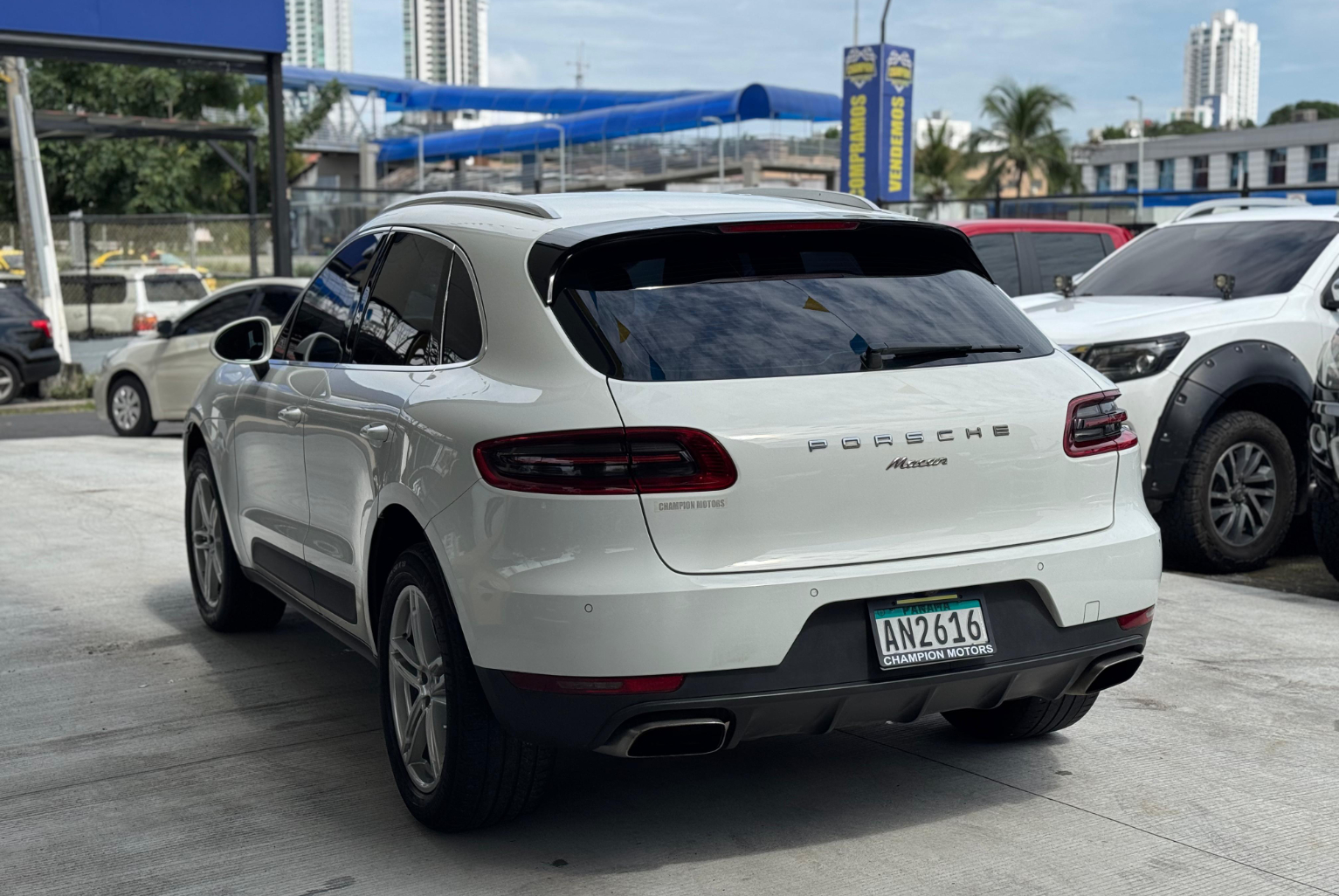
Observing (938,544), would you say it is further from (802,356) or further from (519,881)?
(519,881)

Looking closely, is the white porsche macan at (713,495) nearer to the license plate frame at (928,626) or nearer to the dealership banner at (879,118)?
the license plate frame at (928,626)

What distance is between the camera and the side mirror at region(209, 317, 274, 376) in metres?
5.74

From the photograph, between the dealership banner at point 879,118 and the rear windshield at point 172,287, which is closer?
the rear windshield at point 172,287

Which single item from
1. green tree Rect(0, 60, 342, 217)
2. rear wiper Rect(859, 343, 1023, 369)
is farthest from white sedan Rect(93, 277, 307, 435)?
green tree Rect(0, 60, 342, 217)

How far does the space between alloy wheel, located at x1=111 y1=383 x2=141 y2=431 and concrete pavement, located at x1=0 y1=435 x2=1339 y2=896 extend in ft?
33.3

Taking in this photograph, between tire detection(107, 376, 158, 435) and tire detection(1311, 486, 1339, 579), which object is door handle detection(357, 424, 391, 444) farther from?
tire detection(107, 376, 158, 435)

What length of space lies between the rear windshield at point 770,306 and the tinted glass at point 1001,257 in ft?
25.6

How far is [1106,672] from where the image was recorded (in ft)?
13.3

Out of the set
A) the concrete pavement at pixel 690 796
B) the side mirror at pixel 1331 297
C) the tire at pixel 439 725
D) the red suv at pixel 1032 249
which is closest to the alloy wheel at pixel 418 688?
the tire at pixel 439 725

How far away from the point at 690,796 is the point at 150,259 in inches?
1033

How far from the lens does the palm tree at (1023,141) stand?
73.4 metres

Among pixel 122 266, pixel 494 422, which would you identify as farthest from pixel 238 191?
pixel 494 422

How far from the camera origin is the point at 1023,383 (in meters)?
3.94

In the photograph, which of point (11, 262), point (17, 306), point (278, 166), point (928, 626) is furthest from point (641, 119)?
point (928, 626)
